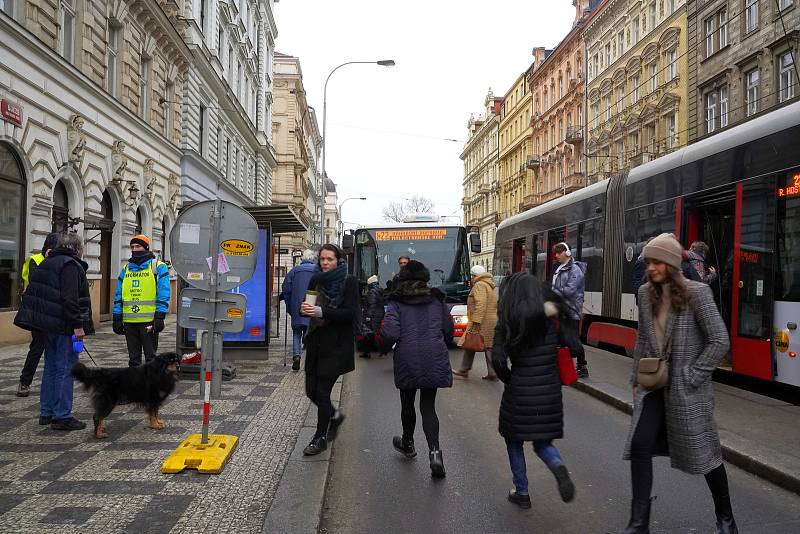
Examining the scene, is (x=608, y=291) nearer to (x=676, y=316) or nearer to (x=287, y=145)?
(x=676, y=316)

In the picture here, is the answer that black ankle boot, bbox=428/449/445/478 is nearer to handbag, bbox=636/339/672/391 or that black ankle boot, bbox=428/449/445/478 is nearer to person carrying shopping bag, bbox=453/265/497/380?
handbag, bbox=636/339/672/391

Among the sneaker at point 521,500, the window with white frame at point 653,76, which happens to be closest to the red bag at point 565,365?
the sneaker at point 521,500

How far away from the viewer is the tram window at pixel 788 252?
774 centimetres

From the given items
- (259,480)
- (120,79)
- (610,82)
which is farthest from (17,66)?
(610,82)

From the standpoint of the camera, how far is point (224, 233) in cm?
553

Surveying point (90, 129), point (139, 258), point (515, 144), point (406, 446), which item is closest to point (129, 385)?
point (139, 258)

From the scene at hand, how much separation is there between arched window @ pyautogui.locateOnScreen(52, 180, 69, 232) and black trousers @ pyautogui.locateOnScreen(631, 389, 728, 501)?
14578 millimetres

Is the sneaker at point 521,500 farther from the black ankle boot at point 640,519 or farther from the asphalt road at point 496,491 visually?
the black ankle boot at point 640,519

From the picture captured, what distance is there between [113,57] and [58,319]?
591 inches

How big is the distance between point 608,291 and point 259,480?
9.10 meters

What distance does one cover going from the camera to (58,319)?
20.2 feet

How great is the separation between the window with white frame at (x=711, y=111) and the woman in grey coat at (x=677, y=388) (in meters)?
28.3

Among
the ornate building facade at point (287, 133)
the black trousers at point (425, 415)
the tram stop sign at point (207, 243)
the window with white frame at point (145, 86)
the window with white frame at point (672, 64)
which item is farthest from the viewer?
the ornate building facade at point (287, 133)

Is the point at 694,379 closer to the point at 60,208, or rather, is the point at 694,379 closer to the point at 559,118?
the point at 60,208
